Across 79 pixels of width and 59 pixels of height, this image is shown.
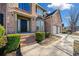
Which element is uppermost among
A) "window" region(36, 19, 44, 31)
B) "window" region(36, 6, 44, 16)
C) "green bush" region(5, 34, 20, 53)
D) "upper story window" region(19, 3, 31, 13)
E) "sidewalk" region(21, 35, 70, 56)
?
"upper story window" region(19, 3, 31, 13)

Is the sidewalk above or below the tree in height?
below

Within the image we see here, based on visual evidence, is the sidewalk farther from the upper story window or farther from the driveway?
the upper story window

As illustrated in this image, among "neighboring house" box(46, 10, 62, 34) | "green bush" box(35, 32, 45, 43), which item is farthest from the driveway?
"neighboring house" box(46, 10, 62, 34)

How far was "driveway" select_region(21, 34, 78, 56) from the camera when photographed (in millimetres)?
4176

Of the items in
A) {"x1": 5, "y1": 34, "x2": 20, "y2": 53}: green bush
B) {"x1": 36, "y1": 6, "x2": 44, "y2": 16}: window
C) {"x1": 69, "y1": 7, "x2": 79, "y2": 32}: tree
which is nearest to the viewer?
{"x1": 5, "y1": 34, "x2": 20, "y2": 53}: green bush

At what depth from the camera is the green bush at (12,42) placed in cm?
412

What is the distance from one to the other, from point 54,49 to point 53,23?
825 millimetres

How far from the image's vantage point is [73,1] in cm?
418

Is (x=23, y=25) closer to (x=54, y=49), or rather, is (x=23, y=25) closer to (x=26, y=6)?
(x=26, y=6)

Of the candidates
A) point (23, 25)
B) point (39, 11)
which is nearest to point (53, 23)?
point (39, 11)

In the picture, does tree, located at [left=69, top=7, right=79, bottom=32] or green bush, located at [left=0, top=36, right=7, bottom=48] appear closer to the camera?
green bush, located at [left=0, top=36, right=7, bottom=48]

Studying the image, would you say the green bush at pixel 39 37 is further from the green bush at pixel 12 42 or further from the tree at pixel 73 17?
the tree at pixel 73 17

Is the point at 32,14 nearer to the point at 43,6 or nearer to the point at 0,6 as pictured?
the point at 43,6

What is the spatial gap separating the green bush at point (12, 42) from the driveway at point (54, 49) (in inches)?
9.9
